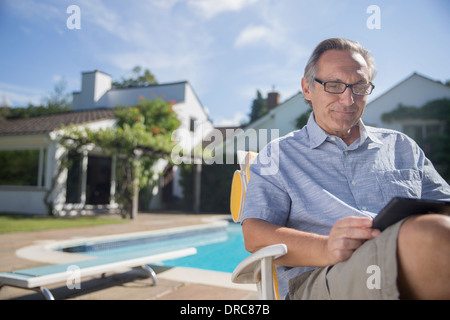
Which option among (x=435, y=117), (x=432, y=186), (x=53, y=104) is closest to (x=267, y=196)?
(x=432, y=186)

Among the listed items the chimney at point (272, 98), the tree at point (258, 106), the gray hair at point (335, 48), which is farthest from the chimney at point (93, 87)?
the gray hair at point (335, 48)

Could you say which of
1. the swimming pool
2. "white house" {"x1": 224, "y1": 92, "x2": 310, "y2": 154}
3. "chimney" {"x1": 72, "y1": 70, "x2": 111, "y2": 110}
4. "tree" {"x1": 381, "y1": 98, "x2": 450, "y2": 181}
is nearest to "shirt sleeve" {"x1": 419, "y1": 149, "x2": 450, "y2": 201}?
"white house" {"x1": 224, "y1": 92, "x2": 310, "y2": 154}

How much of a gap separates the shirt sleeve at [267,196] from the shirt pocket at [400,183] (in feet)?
1.19

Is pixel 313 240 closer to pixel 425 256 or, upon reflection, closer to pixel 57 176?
pixel 425 256

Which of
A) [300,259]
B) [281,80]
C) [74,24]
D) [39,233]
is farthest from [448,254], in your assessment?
[39,233]

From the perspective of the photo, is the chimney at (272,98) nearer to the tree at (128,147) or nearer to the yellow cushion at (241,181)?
the tree at (128,147)

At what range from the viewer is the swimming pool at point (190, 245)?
541 cm

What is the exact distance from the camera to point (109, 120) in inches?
484

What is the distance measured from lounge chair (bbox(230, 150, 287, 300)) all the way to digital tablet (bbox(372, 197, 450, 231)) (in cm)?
29

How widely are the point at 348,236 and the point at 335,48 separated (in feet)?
2.66

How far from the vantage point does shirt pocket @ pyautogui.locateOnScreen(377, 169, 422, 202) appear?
4.19 ft

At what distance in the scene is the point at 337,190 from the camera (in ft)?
4.22

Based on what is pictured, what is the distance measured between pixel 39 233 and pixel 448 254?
6782 mm

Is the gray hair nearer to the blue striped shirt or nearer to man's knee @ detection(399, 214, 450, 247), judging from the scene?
the blue striped shirt
